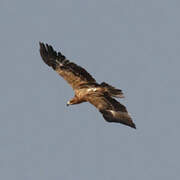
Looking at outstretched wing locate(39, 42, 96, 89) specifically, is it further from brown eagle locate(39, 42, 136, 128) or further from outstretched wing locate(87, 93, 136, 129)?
outstretched wing locate(87, 93, 136, 129)

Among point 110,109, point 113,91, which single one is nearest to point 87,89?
point 113,91

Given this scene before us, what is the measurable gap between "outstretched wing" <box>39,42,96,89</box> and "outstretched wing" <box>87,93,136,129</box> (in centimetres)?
91

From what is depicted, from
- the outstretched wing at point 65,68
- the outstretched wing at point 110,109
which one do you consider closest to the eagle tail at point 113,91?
the outstretched wing at point 110,109

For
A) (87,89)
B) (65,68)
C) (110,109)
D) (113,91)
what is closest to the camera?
(110,109)

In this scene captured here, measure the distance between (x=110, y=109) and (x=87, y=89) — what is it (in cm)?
161

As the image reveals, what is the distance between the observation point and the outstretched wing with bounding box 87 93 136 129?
71.4 ft

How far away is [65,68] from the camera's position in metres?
24.6

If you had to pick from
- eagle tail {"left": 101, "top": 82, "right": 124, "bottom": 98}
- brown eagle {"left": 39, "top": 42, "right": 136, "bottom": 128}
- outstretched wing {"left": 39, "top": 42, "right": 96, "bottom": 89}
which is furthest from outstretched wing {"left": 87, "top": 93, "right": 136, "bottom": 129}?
outstretched wing {"left": 39, "top": 42, "right": 96, "bottom": 89}

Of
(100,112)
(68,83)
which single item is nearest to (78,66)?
(68,83)

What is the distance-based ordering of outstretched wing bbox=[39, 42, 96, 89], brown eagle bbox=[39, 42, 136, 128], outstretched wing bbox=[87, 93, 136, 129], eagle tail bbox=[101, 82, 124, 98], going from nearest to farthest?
outstretched wing bbox=[87, 93, 136, 129]
brown eagle bbox=[39, 42, 136, 128]
eagle tail bbox=[101, 82, 124, 98]
outstretched wing bbox=[39, 42, 96, 89]

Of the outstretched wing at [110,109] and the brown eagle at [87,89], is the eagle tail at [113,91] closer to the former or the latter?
the brown eagle at [87,89]

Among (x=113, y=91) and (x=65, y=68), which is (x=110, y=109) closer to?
(x=113, y=91)

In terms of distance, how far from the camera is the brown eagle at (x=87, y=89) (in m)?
22.0

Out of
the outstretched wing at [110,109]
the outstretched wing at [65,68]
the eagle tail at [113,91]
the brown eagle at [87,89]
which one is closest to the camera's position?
the outstretched wing at [110,109]
